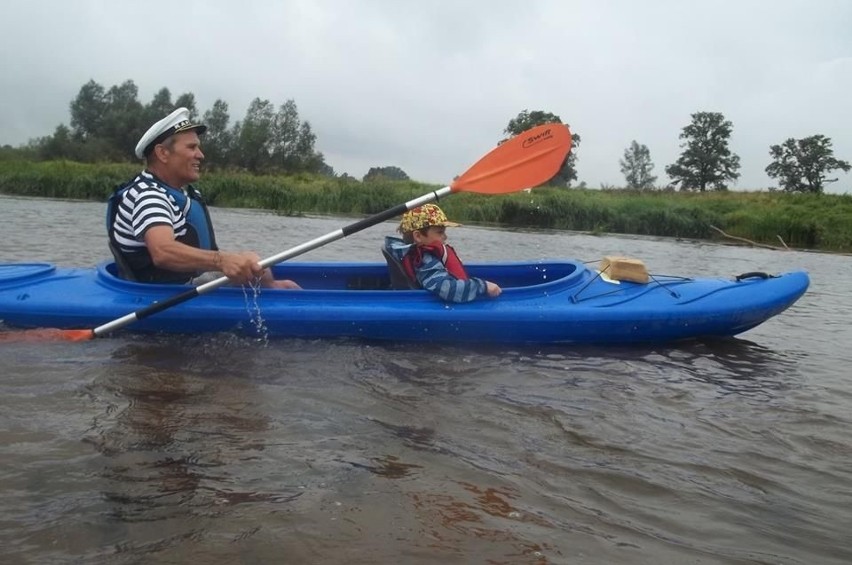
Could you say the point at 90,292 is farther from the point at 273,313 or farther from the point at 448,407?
the point at 448,407

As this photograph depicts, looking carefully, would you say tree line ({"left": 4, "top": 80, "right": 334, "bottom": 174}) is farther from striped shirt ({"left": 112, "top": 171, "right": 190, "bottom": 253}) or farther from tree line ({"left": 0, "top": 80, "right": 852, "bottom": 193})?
striped shirt ({"left": 112, "top": 171, "right": 190, "bottom": 253})

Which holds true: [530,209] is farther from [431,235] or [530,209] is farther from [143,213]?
[143,213]

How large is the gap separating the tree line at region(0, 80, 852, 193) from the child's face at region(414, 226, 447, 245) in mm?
36280

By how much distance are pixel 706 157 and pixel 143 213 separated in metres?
52.1

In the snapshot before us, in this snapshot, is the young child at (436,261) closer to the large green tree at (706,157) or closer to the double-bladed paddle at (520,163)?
the double-bladed paddle at (520,163)

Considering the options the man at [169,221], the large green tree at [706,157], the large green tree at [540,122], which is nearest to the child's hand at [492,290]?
the man at [169,221]

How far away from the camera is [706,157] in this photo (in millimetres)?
50938

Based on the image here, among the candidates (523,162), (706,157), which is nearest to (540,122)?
(706,157)

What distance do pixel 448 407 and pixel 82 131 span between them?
2090 inches

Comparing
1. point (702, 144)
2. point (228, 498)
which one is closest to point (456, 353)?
point (228, 498)

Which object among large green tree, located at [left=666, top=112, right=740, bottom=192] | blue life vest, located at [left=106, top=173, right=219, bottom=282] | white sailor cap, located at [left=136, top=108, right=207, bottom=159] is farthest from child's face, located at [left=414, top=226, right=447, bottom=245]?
large green tree, located at [left=666, top=112, right=740, bottom=192]

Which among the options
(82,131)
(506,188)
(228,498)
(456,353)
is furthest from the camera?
(82,131)

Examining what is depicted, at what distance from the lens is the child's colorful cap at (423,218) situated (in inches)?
170

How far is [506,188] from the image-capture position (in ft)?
16.2
